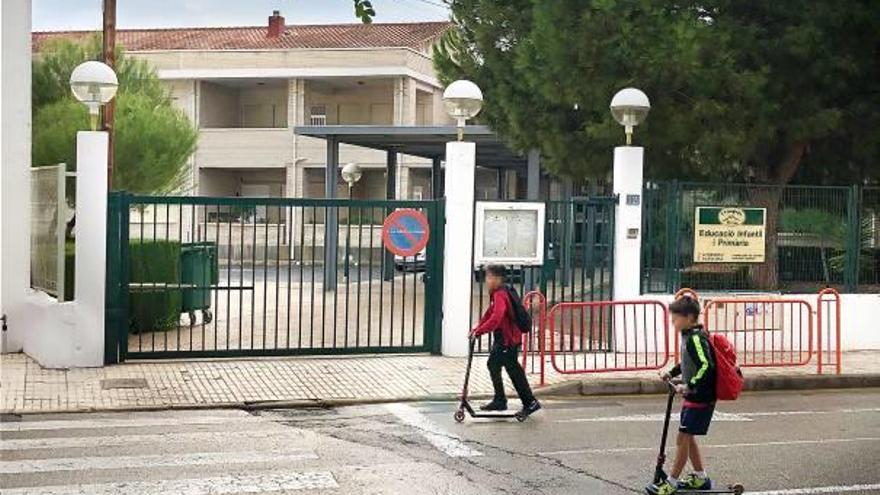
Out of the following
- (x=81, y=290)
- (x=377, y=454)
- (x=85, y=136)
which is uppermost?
(x=85, y=136)

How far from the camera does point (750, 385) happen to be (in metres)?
13.2

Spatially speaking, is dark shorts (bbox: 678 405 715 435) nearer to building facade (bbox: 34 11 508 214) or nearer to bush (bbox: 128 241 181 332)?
bush (bbox: 128 241 181 332)

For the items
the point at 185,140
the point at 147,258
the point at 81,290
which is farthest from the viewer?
the point at 185,140

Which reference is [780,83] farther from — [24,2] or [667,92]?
[24,2]

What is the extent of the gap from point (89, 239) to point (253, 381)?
2.58 metres

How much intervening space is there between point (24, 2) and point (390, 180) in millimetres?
17615

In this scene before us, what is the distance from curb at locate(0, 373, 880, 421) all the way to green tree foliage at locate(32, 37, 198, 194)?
42.9ft

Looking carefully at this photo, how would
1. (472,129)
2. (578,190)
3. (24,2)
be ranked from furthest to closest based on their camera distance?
1. (578,190)
2. (472,129)
3. (24,2)

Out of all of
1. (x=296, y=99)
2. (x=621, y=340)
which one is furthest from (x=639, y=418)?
(x=296, y=99)

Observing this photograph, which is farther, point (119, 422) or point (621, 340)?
point (621, 340)

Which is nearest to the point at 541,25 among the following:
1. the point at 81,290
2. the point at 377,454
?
the point at 81,290

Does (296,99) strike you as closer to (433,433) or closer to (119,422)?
(119,422)

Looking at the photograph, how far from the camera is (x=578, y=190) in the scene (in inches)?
1214

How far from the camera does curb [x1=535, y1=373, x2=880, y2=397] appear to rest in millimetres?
12609
